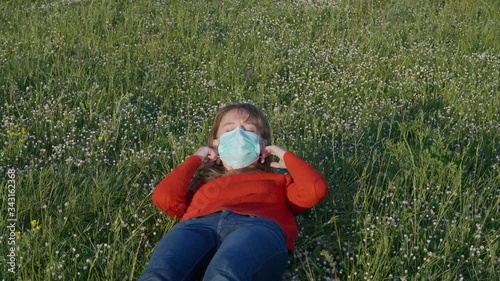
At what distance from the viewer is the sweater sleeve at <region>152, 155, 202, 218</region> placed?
421 cm

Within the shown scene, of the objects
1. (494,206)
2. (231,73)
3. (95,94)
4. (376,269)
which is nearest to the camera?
(376,269)

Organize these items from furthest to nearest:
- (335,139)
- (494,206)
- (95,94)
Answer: (95,94) < (335,139) < (494,206)

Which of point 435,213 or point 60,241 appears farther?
point 435,213

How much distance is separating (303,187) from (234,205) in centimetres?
48

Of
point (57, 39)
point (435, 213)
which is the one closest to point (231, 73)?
point (57, 39)

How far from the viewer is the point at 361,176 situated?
5.07 m

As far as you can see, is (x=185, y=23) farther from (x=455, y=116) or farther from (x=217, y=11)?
(x=455, y=116)

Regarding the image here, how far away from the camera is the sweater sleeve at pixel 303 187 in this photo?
4.13m

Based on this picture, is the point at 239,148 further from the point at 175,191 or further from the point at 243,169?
the point at 175,191

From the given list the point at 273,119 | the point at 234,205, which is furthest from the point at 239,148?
the point at 273,119

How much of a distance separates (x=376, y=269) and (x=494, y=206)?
123 cm

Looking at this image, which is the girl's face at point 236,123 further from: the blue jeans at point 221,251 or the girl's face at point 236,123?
the blue jeans at point 221,251

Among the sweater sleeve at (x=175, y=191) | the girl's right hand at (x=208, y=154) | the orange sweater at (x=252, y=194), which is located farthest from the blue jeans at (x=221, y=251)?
the girl's right hand at (x=208, y=154)

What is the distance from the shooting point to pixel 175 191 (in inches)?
167
